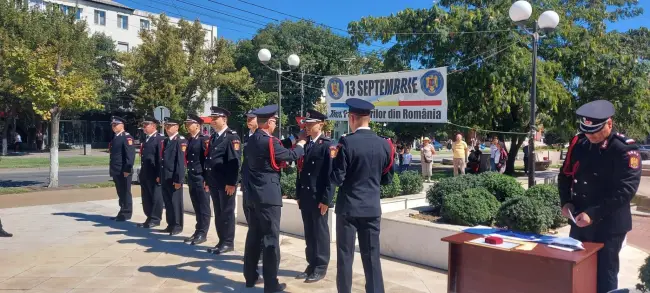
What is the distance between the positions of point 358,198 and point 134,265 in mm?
3278

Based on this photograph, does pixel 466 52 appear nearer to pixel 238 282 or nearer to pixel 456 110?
pixel 456 110

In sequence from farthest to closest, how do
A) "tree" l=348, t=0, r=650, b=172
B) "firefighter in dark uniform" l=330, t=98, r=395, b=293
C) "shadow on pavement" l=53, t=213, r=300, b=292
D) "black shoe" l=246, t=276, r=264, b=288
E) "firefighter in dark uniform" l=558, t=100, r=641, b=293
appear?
"tree" l=348, t=0, r=650, b=172 → "shadow on pavement" l=53, t=213, r=300, b=292 → "black shoe" l=246, t=276, r=264, b=288 → "firefighter in dark uniform" l=330, t=98, r=395, b=293 → "firefighter in dark uniform" l=558, t=100, r=641, b=293

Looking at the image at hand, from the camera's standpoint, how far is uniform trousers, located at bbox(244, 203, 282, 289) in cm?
505

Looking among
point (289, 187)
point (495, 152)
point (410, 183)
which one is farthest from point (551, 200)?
point (495, 152)

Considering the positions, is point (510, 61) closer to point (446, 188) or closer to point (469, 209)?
point (446, 188)

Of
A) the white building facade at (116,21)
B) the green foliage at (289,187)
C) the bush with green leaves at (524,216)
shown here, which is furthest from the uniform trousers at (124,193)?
the white building facade at (116,21)

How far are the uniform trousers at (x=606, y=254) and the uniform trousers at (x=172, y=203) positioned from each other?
595 cm

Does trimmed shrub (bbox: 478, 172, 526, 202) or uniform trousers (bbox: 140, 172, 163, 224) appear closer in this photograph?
trimmed shrub (bbox: 478, 172, 526, 202)

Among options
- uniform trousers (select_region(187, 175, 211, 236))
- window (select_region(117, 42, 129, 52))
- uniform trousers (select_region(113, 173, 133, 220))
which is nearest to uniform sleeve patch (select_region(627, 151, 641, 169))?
uniform trousers (select_region(187, 175, 211, 236))

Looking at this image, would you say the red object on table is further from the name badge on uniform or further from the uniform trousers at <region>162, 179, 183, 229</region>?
the uniform trousers at <region>162, 179, 183, 229</region>

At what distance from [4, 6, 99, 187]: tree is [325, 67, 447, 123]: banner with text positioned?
24.0ft

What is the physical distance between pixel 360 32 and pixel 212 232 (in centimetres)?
1097

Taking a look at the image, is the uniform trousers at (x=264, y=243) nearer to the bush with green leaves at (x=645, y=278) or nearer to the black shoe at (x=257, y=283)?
the black shoe at (x=257, y=283)

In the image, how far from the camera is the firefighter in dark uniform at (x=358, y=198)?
176 inches
